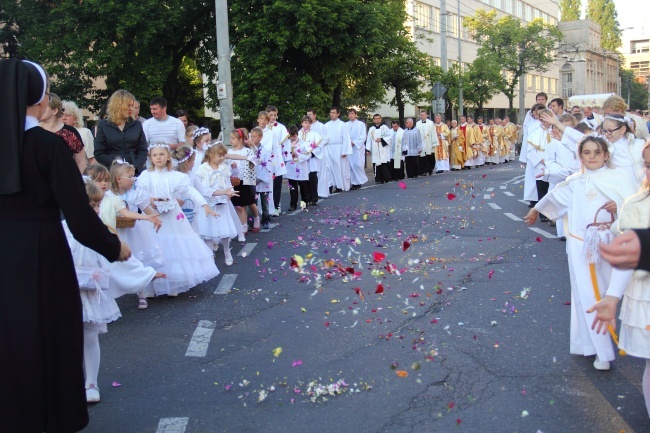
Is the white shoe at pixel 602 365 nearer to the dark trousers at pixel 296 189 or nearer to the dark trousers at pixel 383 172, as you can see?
the dark trousers at pixel 296 189

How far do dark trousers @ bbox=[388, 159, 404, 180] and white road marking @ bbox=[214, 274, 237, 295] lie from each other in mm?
17304

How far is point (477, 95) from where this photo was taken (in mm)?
56062

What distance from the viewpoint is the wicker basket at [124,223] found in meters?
7.26

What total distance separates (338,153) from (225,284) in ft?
43.6

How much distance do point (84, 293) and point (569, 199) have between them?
3329 millimetres

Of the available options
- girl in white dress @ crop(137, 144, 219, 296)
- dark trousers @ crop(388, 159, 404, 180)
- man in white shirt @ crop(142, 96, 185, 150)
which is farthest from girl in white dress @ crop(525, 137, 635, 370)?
dark trousers @ crop(388, 159, 404, 180)

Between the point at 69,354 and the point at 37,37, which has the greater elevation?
the point at 37,37

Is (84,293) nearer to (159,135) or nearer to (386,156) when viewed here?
(159,135)

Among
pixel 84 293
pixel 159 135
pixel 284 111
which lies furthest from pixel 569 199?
pixel 284 111

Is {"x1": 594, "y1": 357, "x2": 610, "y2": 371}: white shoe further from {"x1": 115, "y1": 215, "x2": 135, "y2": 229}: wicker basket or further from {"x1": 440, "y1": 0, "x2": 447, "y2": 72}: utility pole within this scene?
{"x1": 440, "y1": 0, "x2": 447, "y2": 72}: utility pole

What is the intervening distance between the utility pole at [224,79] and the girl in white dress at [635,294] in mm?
15261

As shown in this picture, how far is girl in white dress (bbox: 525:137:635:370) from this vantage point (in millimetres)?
5488

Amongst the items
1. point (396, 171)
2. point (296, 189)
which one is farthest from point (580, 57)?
point (296, 189)

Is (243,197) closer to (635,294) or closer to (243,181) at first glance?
(243,181)
